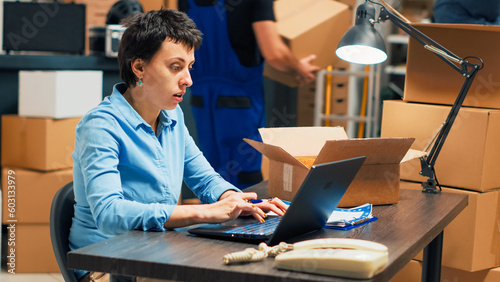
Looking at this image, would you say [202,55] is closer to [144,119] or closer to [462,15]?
[462,15]

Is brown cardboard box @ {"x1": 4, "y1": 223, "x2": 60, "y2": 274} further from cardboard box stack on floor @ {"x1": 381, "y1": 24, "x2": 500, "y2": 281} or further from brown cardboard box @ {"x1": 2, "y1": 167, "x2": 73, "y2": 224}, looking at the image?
cardboard box stack on floor @ {"x1": 381, "y1": 24, "x2": 500, "y2": 281}

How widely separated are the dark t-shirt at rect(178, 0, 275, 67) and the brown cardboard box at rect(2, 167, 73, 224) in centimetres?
103

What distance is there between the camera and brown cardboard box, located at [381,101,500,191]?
218 cm

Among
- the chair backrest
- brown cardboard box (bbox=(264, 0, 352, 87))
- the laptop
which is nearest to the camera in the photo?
the laptop

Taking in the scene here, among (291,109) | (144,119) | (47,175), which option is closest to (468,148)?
(144,119)

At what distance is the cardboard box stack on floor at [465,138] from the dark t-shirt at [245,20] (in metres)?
0.88

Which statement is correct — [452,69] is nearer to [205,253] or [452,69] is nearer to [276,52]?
[276,52]

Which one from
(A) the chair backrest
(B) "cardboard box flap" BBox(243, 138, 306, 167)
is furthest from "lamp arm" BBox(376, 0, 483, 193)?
(A) the chair backrest

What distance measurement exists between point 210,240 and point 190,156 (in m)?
0.55

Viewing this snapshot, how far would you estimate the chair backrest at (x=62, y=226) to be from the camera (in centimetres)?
156

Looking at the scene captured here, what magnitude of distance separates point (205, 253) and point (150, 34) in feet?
2.09

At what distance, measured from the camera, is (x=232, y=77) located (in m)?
3.12

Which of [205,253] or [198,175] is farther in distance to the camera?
[198,175]

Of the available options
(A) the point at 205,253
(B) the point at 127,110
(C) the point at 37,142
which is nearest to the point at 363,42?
(B) the point at 127,110
